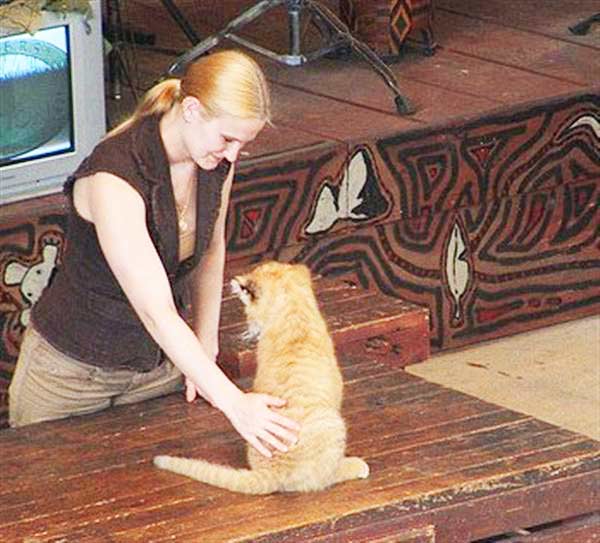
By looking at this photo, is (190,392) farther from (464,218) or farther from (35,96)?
(464,218)


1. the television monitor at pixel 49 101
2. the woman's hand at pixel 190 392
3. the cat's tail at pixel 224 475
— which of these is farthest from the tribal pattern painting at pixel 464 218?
the cat's tail at pixel 224 475

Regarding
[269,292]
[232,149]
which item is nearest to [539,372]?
[269,292]

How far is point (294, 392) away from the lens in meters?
3.81

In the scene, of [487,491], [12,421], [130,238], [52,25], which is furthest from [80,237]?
[52,25]

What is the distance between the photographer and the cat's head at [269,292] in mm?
3982

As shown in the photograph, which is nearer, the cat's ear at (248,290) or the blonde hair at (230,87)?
the blonde hair at (230,87)

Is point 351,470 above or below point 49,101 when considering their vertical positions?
above

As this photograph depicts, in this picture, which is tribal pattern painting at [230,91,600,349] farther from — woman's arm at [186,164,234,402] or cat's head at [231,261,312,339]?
cat's head at [231,261,312,339]

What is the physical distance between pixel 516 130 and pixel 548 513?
2.50 metres

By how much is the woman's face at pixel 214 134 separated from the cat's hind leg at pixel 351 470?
59cm

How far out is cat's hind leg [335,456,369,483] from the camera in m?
3.87

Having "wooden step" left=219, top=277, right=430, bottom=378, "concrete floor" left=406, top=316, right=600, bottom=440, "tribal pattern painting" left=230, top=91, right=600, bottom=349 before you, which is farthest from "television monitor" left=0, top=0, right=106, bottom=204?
"concrete floor" left=406, top=316, right=600, bottom=440

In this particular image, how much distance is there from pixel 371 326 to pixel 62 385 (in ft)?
3.05

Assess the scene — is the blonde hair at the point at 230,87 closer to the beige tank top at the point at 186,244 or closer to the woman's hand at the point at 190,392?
the beige tank top at the point at 186,244
